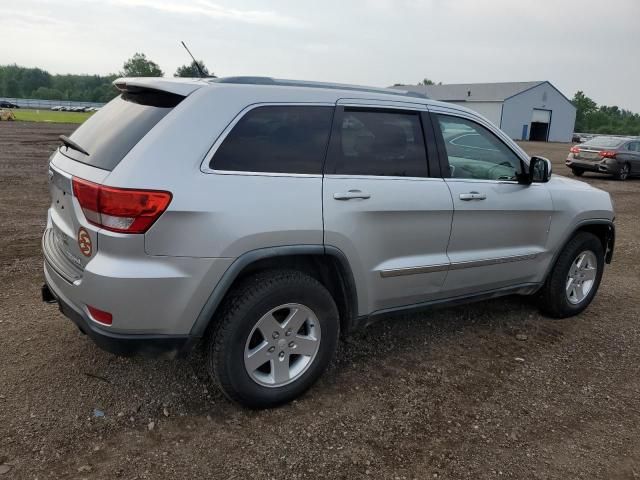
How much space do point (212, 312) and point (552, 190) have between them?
3045mm

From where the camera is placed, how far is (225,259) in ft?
8.95

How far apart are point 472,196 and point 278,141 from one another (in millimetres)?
1523

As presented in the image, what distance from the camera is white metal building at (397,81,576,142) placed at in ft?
192

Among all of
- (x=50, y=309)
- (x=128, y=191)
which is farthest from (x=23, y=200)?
(x=128, y=191)

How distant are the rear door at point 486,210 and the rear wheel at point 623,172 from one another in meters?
15.9

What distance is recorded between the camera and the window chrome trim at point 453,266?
11.2ft

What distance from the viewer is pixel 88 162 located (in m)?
2.84

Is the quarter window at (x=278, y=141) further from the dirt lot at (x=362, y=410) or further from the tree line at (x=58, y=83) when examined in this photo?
the tree line at (x=58, y=83)

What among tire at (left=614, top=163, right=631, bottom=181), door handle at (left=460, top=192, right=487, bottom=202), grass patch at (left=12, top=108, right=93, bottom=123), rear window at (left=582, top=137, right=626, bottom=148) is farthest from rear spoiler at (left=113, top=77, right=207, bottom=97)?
grass patch at (left=12, top=108, right=93, bottom=123)

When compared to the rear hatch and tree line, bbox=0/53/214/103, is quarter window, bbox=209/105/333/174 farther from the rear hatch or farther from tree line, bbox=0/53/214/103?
tree line, bbox=0/53/214/103

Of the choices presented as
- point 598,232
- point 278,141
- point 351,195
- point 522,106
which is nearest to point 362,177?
point 351,195

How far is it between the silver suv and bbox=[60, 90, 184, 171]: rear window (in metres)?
0.01

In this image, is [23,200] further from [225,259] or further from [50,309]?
[225,259]

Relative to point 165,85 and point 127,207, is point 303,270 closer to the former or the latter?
point 127,207
